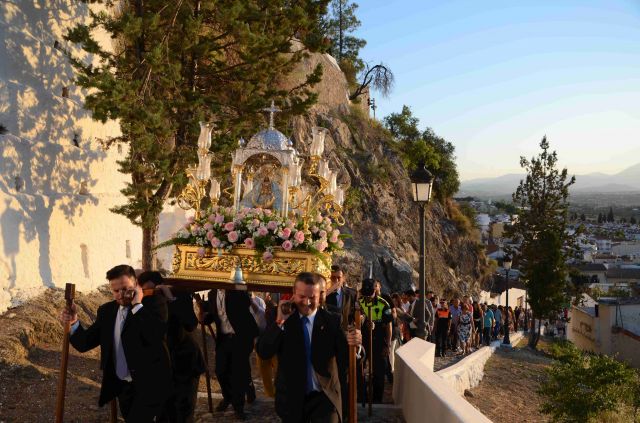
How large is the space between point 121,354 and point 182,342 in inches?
46.4

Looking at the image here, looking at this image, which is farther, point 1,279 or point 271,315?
point 1,279

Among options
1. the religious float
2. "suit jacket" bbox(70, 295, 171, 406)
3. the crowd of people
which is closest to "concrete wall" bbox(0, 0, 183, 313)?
the religious float

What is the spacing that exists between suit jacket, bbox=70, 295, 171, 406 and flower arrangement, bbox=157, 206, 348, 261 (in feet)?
10.1

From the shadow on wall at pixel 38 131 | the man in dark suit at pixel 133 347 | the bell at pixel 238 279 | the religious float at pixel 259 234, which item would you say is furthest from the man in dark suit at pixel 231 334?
the shadow on wall at pixel 38 131

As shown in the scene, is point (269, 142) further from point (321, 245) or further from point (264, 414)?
point (264, 414)

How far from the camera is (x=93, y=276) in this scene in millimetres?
14672

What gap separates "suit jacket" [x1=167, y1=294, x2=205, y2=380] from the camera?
7.35 metres

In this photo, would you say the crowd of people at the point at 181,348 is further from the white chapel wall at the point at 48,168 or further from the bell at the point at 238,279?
the white chapel wall at the point at 48,168

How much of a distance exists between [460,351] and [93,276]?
9.95 meters

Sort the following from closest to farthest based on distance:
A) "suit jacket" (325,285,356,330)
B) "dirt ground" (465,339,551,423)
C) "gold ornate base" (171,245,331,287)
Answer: "gold ornate base" (171,245,331,287) < "suit jacket" (325,285,356,330) < "dirt ground" (465,339,551,423)

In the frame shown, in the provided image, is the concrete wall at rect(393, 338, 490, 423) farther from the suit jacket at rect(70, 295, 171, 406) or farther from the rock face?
the rock face

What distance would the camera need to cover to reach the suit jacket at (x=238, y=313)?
9.28m

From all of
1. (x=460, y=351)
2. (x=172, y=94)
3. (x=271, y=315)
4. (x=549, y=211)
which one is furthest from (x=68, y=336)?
(x=549, y=211)

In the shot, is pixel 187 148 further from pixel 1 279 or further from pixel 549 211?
pixel 549 211
